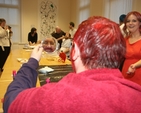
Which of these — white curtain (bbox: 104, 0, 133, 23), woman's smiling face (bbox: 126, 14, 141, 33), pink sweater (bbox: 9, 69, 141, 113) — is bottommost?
pink sweater (bbox: 9, 69, 141, 113)

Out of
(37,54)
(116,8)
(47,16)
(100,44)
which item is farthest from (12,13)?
(100,44)

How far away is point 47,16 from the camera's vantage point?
755 cm

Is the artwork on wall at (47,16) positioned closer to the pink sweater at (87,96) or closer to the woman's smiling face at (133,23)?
the woman's smiling face at (133,23)

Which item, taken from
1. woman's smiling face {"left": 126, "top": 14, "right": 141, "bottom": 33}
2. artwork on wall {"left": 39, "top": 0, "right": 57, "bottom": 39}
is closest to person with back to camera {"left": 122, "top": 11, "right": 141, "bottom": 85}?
woman's smiling face {"left": 126, "top": 14, "right": 141, "bottom": 33}

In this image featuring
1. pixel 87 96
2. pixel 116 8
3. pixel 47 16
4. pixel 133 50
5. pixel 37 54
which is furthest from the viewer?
pixel 47 16

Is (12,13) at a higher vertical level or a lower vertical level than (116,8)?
higher

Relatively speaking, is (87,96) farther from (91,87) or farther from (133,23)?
(133,23)

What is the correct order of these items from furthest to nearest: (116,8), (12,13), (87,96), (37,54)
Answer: (12,13) < (116,8) < (37,54) < (87,96)

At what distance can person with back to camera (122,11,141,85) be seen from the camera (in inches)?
63.6

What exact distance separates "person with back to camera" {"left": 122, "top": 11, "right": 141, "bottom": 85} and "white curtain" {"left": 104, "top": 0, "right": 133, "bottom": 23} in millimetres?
2193

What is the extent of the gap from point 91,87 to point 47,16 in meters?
7.40

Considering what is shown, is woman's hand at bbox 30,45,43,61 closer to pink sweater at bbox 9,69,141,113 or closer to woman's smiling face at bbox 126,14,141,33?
pink sweater at bbox 9,69,141,113

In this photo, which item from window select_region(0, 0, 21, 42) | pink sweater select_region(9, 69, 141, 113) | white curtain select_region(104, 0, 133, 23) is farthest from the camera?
window select_region(0, 0, 21, 42)

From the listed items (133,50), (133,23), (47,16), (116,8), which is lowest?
(133,50)
